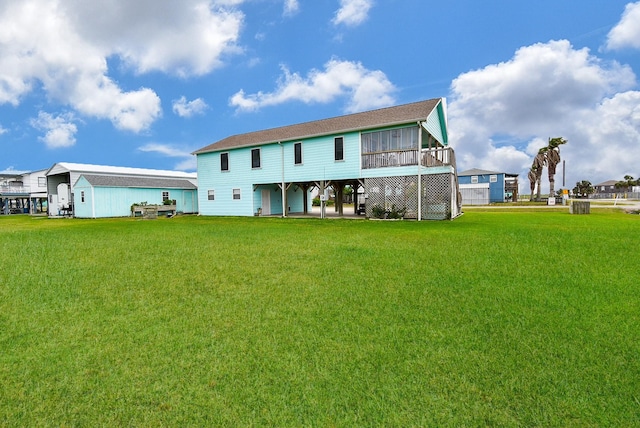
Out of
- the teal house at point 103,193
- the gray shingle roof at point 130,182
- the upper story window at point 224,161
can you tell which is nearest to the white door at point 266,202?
the upper story window at point 224,161

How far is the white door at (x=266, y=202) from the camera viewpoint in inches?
945

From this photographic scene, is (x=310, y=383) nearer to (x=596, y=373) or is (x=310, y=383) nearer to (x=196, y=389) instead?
(x=196, y=389)

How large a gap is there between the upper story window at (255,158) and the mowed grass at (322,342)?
16.8 meters

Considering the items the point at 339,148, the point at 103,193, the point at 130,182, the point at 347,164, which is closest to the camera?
the point at 347,164

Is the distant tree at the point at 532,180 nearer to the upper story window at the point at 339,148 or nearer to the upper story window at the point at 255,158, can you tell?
the upper story window at the point at 339,148

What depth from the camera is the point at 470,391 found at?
275 cm

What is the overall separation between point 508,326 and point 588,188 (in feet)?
313

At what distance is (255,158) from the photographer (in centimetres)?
2316

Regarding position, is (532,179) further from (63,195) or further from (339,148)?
(63,195)

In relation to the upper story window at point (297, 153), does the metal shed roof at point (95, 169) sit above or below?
above

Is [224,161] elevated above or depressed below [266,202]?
above

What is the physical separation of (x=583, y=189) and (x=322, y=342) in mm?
97850

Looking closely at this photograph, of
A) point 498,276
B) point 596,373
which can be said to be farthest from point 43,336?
point 498,276

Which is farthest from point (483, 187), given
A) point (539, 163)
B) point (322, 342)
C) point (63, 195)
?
point (63, 195)
